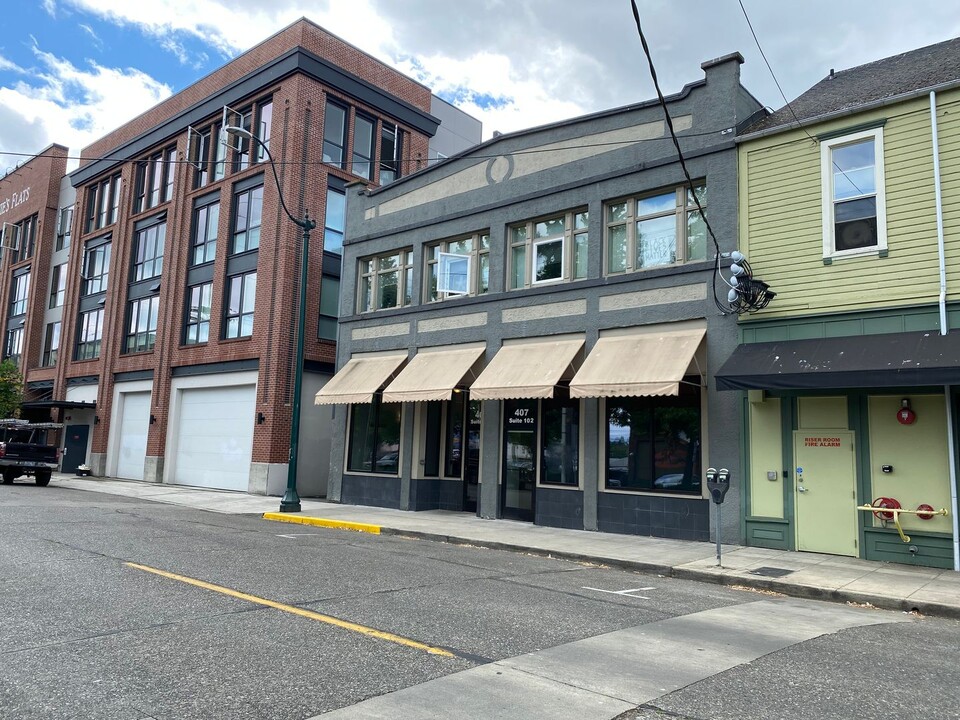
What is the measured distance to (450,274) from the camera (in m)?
18.1

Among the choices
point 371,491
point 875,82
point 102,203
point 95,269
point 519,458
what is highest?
point 102,203

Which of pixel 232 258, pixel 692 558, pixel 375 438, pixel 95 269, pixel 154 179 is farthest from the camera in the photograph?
pixel 95 269

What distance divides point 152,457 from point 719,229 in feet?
74.7

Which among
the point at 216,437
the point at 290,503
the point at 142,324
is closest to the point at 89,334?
the point at 142,324

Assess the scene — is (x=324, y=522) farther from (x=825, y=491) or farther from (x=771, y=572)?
(x=825, y=491)

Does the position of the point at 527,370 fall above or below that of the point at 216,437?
above

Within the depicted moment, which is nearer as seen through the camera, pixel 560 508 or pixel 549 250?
pixel 560 508

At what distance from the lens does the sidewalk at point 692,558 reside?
8977 mm

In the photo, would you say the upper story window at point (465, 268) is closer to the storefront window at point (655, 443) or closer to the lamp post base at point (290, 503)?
the storefront window at point (655, 443)

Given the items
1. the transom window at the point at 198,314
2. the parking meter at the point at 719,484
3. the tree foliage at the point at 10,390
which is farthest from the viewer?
the tree foliage at the point at 10,390

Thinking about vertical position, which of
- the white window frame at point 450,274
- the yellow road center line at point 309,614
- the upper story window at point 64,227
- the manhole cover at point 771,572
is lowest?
the yellow road center line at point 309,614

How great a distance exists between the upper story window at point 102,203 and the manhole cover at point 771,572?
32.1 meters

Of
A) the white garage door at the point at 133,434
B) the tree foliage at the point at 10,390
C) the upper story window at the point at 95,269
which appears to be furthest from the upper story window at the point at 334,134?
the tree foliage at the point at 10,390

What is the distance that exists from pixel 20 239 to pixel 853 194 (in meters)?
43.1
